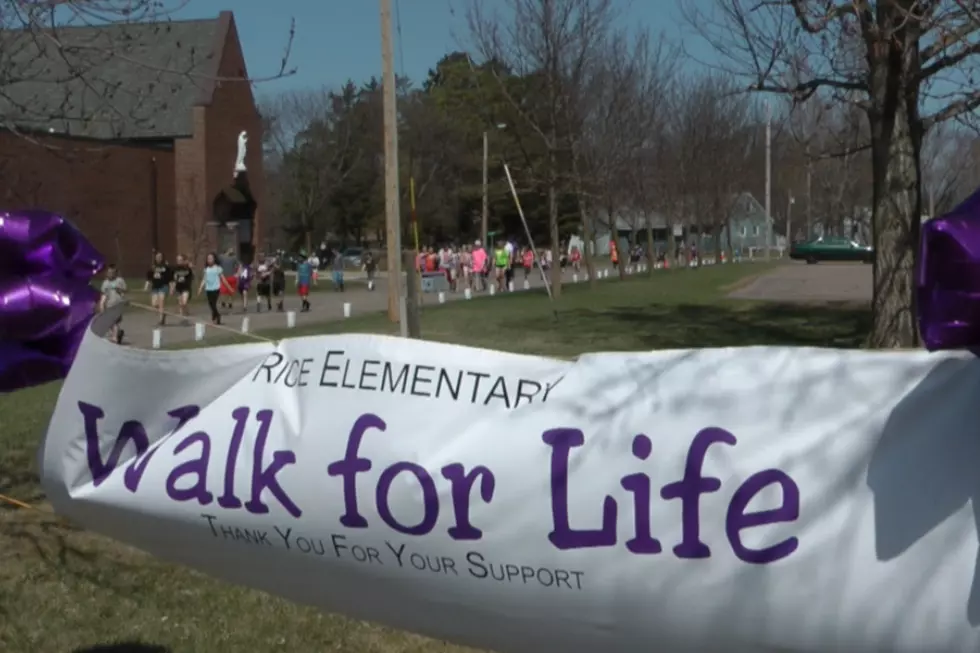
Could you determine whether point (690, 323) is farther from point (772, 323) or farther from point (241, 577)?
point (241, 577)

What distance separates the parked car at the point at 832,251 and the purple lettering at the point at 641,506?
65133 mm

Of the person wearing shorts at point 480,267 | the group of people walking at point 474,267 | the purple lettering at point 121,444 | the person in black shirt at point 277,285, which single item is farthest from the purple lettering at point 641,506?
the person wearing shorts at point 480,267

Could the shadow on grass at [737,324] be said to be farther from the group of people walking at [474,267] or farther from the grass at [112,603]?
the group of people walking at [474,267]

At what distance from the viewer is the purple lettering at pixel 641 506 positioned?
3223 mm

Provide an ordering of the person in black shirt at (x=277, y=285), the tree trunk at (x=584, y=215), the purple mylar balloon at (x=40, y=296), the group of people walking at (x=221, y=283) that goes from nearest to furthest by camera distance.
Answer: the purple mylar balloon at (x=40, y=296)
the group of people walking at (x=221, y=283)
the person in black shirt at (x=277, y=285)
the tree trunk at (x=584, y=215)

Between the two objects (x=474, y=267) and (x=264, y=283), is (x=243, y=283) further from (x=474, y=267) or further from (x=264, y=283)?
(x=474, y=267)

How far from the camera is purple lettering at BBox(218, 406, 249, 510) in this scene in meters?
3.79

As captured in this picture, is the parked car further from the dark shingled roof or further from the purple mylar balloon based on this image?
the purple mylar balloon

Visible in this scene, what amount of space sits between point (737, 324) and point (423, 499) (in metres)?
20.7

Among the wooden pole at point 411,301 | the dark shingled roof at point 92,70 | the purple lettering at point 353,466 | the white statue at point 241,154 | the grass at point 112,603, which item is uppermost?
the white statue at point 241,154

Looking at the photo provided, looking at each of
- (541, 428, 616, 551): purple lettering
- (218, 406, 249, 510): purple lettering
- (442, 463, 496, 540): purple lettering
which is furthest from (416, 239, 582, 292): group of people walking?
(541, 428, 616, 551): purple lettering

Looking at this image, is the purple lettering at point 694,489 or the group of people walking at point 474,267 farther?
the group of people walking at point 474,267

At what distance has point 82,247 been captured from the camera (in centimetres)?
445

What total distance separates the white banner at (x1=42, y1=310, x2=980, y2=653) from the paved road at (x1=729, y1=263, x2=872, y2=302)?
2868cm
